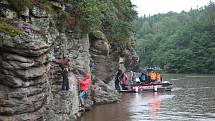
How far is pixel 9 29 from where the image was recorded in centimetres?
1500

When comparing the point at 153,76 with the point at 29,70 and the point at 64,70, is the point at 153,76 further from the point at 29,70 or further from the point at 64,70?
the point at 29,70

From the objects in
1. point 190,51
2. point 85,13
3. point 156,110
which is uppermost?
point 190,51

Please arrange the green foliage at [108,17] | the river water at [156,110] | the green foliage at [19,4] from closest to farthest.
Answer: the green foliage at [19,4] < the river water at [156,110] < the green foliage at [108,17]

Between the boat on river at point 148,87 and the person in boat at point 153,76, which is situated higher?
the person in boat at point 153,76

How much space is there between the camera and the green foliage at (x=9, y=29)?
48.7ft

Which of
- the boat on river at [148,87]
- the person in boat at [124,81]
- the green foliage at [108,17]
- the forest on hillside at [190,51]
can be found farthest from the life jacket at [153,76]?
the forest on hillside at [190,51]

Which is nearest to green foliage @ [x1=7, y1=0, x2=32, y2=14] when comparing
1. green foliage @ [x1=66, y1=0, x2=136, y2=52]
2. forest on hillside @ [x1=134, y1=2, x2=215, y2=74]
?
green foliage @ [x1=66, y1=0, x2=136, y2=52]

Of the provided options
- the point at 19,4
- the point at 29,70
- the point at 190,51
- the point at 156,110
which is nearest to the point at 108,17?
the point at 156,110

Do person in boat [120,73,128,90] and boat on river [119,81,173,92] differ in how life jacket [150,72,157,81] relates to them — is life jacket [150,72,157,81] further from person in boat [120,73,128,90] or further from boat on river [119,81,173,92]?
person in boat [120,73,128,90]

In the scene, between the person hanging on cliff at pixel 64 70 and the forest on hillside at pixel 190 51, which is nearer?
the person hanging on cliff at pixel 64 70

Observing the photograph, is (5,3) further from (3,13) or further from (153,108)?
(153,108)

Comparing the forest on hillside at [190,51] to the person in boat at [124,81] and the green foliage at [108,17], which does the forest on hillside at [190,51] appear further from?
the green foliage at [108,17]

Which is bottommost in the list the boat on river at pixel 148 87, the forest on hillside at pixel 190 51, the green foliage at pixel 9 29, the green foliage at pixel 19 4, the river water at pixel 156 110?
the river water at pixel 156 110

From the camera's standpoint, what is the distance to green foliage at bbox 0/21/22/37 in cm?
1484
